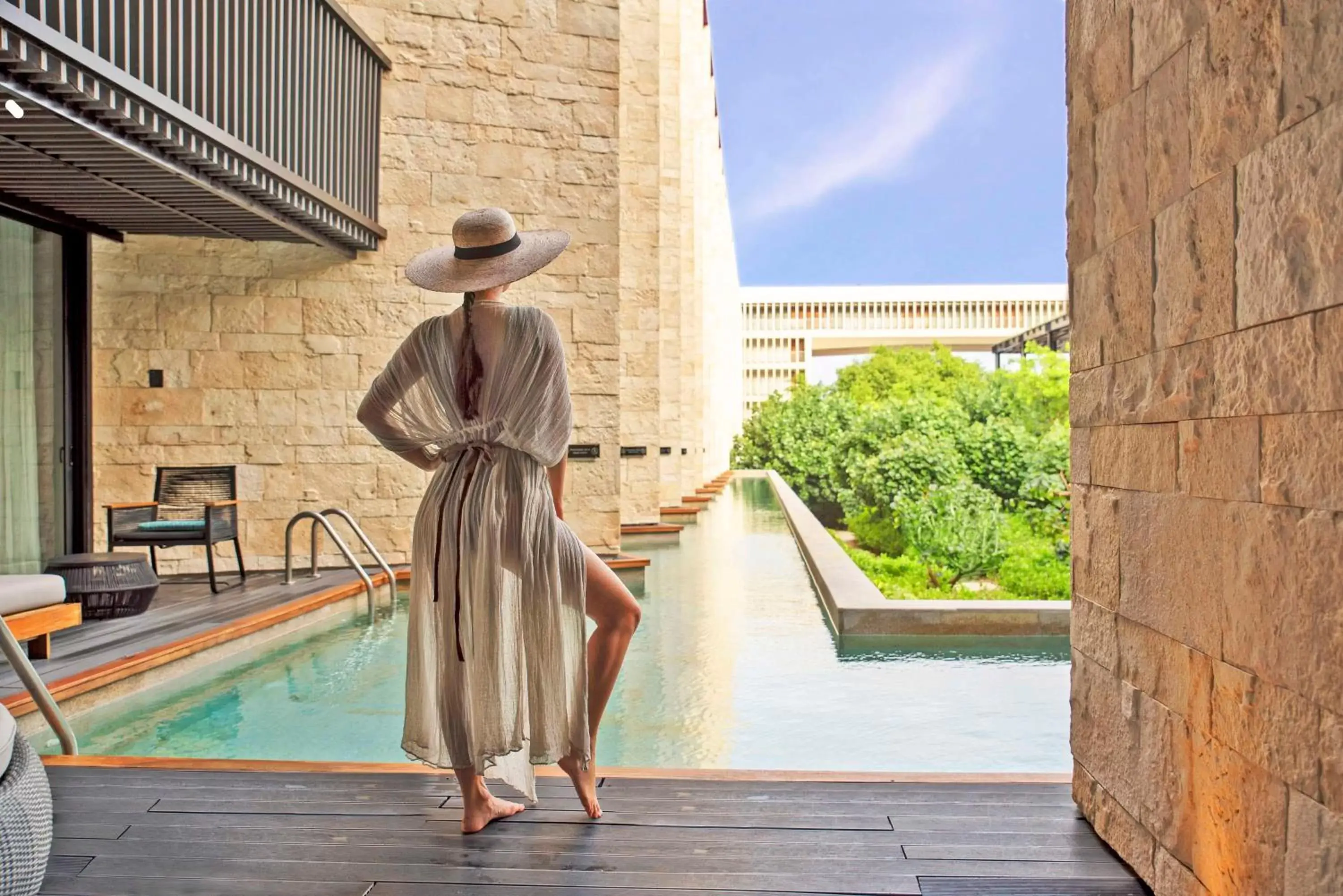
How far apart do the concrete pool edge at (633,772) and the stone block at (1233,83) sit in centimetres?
174

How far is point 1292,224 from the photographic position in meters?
1.71

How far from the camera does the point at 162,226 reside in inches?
305

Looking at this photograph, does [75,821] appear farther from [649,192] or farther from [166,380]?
[649,192]

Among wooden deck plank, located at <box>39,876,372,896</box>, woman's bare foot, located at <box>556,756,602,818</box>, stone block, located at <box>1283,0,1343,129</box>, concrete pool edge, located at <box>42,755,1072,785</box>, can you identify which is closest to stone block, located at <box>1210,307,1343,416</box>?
stone block, located at <box>1283,0,1343,129</box>

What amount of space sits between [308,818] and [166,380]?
637 centimetres

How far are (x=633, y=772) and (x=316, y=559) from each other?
5272 mm

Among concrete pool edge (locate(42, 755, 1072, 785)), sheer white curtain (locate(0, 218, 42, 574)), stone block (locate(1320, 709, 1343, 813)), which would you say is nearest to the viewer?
stone block (locate(1320, 709, 1343, 813))

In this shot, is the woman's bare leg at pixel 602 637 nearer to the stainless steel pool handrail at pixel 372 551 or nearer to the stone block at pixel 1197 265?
the stone block at pixel 1197 265

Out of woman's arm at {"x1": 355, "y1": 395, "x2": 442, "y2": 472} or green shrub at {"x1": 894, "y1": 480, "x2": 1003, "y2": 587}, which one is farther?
green shrub at {"x1": 894, "y1": 480, "x2": 1003, "y2": 587}

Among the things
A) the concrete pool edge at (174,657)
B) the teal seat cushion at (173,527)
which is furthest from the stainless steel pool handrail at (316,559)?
the teal seat cushion at (173,527)

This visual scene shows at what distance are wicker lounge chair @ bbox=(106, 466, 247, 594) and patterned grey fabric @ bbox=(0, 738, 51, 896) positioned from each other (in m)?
4.48

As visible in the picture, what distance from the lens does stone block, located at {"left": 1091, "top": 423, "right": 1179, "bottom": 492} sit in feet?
7.16

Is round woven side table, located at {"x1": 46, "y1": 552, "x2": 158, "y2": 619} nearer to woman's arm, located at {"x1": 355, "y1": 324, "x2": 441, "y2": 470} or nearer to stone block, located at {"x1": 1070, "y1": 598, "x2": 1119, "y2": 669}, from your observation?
woman's arm, located at {"x1": 355, "y1": 324, "x2": 441, "y2": 470}

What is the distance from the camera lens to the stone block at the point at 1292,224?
62.9 inches
